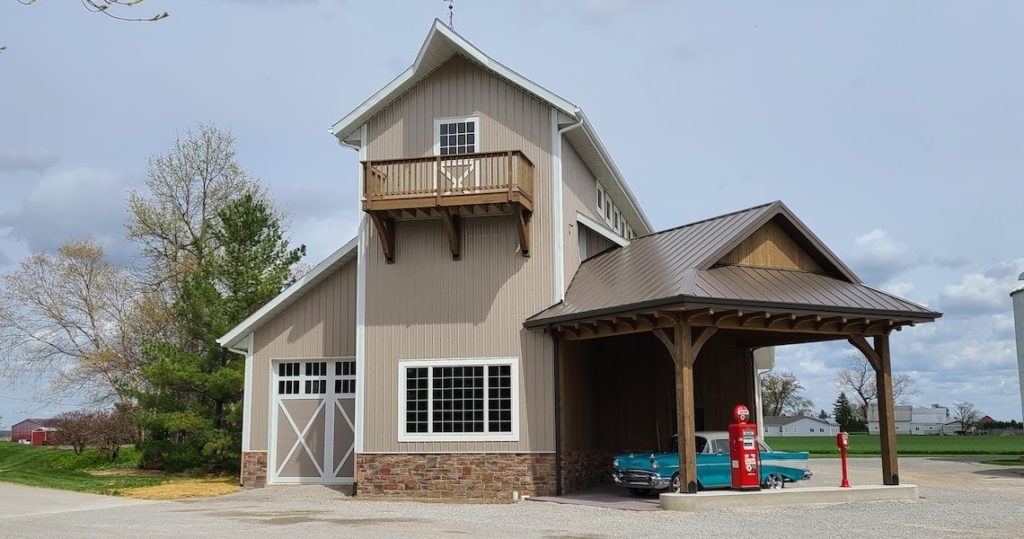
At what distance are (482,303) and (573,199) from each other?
3240mm

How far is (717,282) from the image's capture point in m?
16.1

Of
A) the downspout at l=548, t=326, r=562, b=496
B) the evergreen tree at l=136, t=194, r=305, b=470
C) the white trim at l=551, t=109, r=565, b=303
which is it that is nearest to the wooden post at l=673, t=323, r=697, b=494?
the downspout at l=548, t=326, r=562, b=496

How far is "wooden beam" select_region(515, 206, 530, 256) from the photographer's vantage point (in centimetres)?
1834

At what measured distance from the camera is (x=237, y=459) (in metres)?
24.5

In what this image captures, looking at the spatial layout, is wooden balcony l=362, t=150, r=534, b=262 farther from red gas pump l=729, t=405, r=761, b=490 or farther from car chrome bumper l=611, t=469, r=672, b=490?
red gas pump l=729, t=405, r=761, b=490

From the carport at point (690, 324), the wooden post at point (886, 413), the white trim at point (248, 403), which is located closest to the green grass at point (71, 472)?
the white trim at point (248, 403)

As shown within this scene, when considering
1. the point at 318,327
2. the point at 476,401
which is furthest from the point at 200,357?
the point at 476,401

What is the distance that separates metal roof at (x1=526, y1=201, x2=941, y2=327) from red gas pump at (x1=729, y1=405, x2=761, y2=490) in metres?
2.12

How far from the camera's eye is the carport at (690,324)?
15594 mm

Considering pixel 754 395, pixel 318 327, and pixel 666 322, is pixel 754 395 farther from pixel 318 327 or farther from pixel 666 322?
pixel 318 327

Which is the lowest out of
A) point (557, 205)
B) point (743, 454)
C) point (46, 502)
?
point (46, 502)

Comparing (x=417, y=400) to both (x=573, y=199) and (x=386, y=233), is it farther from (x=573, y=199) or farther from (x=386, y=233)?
(x=573, y=199)

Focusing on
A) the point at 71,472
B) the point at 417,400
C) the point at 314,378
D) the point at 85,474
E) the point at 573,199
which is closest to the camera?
the point at 417,400

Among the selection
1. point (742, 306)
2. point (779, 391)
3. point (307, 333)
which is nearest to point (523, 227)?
point (742, 306)
